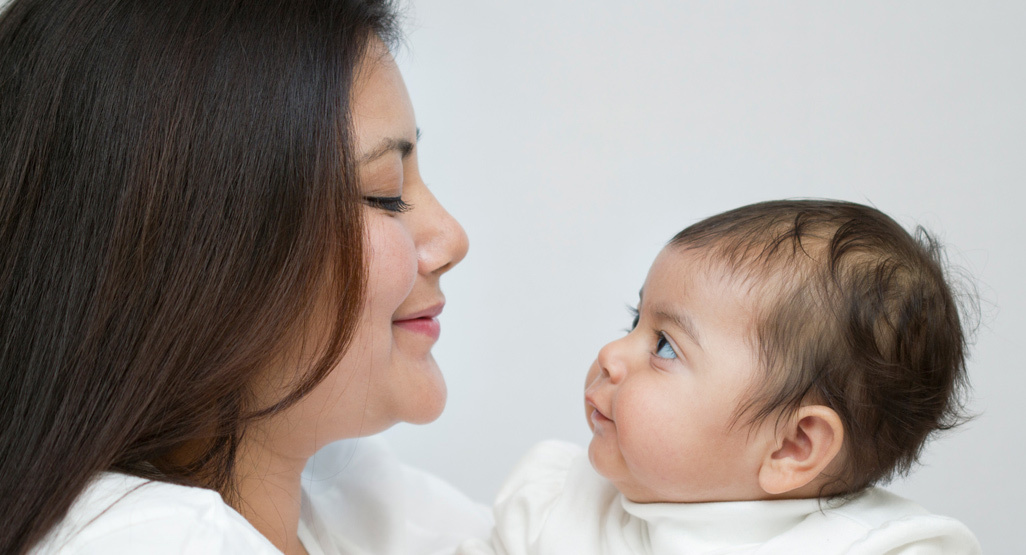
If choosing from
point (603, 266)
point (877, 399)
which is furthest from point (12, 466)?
point (603, 266)

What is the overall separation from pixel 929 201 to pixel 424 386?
169 cm

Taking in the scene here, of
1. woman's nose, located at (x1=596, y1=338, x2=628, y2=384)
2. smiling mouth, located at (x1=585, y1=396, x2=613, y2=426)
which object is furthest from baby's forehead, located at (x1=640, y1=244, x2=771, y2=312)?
smiling mouth, located at (x1=585, y1=396, x2=613, y2=426)

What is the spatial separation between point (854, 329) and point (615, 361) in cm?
37

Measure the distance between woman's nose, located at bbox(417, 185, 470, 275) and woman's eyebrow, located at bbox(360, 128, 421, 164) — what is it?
3.8 inches

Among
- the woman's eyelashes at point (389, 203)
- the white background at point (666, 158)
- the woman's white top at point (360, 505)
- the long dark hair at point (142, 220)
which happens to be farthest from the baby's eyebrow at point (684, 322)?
the white background at point (666, 158)

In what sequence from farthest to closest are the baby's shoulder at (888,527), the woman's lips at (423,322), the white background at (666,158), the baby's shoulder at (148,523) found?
the white background at (666,158)
the woman's lips at (423,322)
the baby's shoulder at (888,527)
the baby's shoulder at (148,523)

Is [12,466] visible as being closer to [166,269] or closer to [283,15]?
[166,269]

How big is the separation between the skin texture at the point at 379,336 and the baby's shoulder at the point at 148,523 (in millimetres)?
250

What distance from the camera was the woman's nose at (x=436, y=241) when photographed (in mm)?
1410

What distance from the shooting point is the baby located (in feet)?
4.23

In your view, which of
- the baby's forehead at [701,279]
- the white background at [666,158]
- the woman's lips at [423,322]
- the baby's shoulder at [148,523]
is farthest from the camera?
the white background at [666,158]

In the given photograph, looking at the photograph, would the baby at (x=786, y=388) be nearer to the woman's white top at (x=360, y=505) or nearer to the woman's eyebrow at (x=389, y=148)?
the woman's eyebrow at (x=389, y=148)

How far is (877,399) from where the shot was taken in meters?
1.30

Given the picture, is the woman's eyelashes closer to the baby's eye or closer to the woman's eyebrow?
the woman's eyebrow
